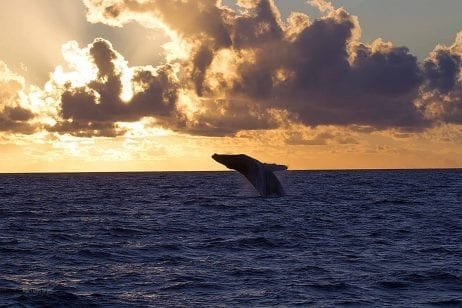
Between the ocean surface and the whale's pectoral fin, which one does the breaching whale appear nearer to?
the whale's pectoral fin

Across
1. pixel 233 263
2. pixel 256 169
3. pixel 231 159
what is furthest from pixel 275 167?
pixel 233 263

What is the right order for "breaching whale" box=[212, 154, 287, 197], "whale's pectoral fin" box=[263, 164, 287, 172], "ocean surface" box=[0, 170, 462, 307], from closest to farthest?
"ocean surface" box=[0, 170, 462, 307] → "breaching whale" box=[212, 154, 287, 197] → "whale's pectoral fin" box=[263, 164, 287, 172]

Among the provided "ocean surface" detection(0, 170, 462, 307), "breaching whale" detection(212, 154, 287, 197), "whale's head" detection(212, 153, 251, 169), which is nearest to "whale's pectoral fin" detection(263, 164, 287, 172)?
"breaching whale" detection(212, 154, 287, 197)

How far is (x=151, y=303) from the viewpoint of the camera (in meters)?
14.9

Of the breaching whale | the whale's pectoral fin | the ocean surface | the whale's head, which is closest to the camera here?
the ocean surface

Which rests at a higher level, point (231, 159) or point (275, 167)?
point (231, 159)

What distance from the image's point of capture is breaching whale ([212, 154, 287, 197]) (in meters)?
38.6

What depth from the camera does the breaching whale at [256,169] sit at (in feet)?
127

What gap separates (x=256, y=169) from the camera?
42.7 metres

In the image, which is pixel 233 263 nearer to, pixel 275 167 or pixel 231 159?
pixel 231 159

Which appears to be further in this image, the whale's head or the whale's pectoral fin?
the whale's pectoral fin

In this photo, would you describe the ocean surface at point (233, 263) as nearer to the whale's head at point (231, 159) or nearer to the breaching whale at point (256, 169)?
the whale's head at point (231, 159)

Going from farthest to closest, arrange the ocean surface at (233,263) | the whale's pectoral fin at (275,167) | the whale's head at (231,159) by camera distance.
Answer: the whale's pectoral fin at (275,167), the whale's head at (231,159), the ocean surface at (233,263)

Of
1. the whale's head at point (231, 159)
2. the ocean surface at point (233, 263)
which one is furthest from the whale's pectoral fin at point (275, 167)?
the ocean surface at point (233, 263)
